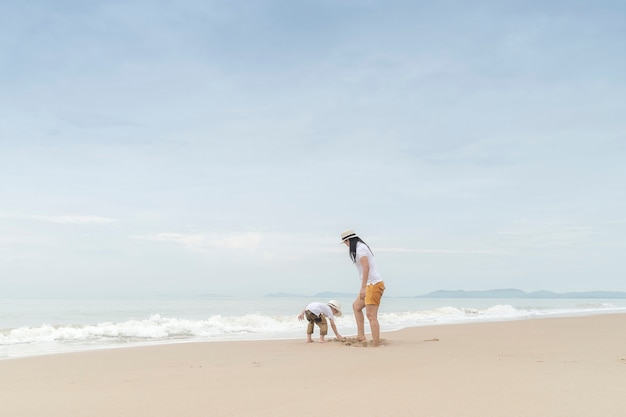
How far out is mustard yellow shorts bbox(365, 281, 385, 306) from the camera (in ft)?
24.4

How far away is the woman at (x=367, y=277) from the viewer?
24.2ft

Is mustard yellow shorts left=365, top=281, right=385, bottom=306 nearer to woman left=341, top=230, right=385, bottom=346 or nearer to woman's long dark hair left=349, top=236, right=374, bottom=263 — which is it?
woman left=341, top=230, right=385, bottom=346

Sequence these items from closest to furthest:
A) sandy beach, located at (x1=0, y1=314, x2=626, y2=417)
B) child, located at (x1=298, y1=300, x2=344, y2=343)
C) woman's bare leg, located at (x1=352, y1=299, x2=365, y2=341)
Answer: sandy beach, located at (x1=0, y1=314, x2=626, y2=417), woman's bare leg, located at (x1=352, y1=299, x2=365, y2=341), child, located at (x1=298, y1=300, x2=344, y2=343)

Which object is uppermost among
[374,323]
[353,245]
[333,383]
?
[353,245]

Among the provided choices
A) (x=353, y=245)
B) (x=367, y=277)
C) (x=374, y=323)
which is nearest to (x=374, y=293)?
(x=367, y=277)

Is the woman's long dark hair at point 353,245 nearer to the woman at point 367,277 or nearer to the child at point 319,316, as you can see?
the woman at point 367,277

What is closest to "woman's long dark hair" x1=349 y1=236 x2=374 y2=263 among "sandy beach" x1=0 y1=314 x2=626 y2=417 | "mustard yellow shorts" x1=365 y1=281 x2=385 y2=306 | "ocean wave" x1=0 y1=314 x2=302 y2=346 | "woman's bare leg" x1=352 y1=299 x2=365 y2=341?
"mustard yellow shorts" x1=365 y1=281 x2=385 y2=306

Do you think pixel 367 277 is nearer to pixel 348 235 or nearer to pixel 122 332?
pixel 348 235

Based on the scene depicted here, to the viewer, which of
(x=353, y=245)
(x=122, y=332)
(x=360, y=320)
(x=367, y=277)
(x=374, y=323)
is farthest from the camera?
(x=122, y=332)

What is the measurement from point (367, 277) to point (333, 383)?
133 inches

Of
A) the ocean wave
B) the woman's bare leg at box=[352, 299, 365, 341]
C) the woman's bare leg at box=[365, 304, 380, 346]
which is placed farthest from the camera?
the ocean wave

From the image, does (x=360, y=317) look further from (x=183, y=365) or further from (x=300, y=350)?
(x=183, y=365)

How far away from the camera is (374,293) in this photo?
7457mm

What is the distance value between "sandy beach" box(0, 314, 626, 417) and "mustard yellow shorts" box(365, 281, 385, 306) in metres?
0.80
